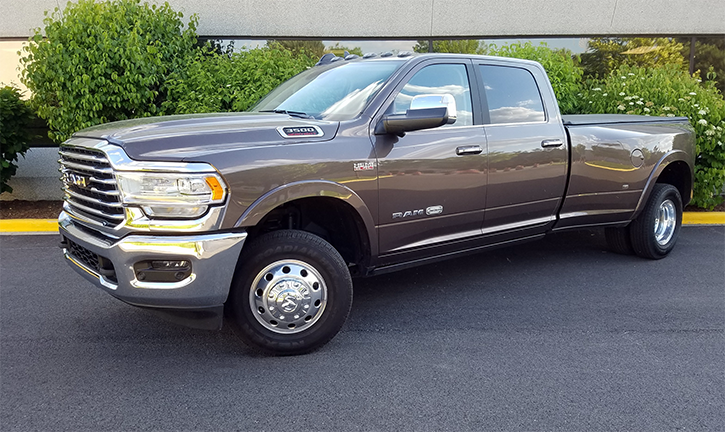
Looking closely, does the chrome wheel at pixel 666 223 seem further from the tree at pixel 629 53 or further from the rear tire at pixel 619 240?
the tree at pixel 629 53

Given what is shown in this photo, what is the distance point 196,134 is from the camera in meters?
3.41

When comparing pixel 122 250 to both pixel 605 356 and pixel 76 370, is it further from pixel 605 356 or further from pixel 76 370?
pixel 605 356

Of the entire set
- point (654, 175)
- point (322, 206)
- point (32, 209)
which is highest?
point (322, 206)

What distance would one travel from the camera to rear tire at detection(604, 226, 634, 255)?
6.05 meters

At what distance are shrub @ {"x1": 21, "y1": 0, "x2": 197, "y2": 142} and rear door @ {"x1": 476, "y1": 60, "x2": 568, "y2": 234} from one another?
5.01 meters

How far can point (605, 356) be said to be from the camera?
3697 millimetres

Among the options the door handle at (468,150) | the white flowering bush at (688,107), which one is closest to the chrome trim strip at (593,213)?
the door handle at (468,150)

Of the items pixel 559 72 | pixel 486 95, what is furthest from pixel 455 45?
pixel 486 95

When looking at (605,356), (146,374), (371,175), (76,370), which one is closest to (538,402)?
(605,356)

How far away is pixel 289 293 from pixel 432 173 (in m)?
1.38

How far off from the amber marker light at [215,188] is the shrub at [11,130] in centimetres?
617

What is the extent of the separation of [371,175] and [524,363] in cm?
153

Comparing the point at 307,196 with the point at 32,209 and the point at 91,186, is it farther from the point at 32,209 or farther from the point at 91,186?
the point at 32,209

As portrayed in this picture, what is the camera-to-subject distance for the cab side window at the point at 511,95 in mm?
4727
